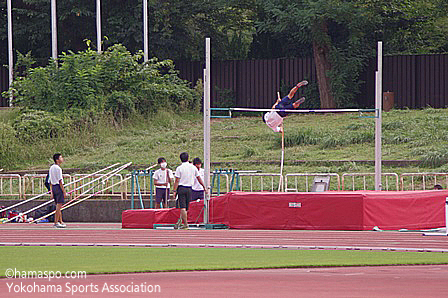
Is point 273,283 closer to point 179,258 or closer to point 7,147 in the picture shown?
point 179,258

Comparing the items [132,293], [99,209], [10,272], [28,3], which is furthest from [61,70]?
[132,293]

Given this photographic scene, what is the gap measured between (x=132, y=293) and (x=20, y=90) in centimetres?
3398

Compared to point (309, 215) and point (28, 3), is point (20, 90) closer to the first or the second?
point (28, 3)

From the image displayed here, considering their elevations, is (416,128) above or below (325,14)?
below

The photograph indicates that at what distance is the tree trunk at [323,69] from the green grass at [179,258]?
28588 mm

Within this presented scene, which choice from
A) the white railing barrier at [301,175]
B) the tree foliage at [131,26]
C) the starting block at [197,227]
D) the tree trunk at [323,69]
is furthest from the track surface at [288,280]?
the tree foliage at [131,26]

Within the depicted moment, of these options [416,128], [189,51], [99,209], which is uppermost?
[189,51]

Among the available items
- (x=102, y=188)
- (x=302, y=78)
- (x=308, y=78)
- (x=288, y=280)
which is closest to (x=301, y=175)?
(x=102, y=188)

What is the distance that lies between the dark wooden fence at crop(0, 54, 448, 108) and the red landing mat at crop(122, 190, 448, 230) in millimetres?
20520

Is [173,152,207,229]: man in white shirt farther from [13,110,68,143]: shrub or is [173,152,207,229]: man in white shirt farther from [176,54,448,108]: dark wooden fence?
[176,54,448,108]: dark wooden fence

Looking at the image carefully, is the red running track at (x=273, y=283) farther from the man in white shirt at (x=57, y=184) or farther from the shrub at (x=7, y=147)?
the shrub at (x=7, y=147)

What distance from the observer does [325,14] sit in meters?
43.4

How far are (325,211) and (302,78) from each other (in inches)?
987

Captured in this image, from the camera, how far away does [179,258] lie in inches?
617
